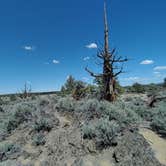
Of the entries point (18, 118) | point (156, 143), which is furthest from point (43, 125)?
point (156, 143)

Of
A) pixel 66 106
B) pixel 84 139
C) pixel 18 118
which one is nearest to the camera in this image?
pixel 84 139

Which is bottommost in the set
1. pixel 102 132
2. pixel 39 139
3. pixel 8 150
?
pixel 8 150

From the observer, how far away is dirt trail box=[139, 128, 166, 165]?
6.45 m

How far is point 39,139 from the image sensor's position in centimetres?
773

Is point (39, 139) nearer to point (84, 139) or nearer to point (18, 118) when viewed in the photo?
point (84, 139)

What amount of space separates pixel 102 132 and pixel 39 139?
2460 millimetres

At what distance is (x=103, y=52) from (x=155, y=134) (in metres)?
8.71

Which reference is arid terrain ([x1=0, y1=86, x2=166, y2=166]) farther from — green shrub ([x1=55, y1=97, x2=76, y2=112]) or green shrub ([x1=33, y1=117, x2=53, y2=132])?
green shrub ([x1=55, y1=97, x2=76, y2=112])

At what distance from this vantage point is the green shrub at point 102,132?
686 cm

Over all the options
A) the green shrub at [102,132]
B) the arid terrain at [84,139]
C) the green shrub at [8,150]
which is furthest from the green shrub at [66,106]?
the green shrub at [8,150]

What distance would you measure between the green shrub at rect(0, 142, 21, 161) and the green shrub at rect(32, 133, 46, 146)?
61cm

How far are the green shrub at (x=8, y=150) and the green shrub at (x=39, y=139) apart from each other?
607mm

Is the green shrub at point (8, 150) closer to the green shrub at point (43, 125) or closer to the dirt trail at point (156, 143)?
the green shrub at point (43, 125)

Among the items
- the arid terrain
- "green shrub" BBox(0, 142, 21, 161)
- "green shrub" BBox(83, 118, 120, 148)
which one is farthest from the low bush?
"green shrub" BBox(83, 118, 120, 148)
